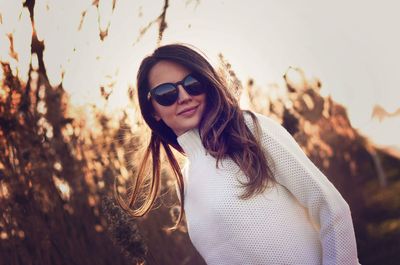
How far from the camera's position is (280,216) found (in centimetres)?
174

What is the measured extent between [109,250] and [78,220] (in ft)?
0.77

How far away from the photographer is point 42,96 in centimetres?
279

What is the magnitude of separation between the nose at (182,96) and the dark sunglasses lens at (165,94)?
0.02 meters

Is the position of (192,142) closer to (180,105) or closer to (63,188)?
(180,105)

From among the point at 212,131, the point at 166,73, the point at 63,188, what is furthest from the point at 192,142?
the point at 63,188

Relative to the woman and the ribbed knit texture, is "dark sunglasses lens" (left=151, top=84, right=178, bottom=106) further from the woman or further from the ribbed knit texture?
the ribbed knit texture

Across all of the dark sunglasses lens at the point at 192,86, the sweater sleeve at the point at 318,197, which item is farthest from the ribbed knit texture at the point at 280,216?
the dark sunglasses lens at the point at 192,86

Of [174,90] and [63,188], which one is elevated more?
[174,90]

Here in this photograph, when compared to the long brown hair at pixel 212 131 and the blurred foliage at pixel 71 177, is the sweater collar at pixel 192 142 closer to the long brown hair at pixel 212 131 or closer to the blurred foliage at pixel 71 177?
the long brown hair at pixel 212 131

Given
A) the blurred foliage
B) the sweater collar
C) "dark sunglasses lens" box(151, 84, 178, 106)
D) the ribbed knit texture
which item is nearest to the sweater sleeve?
the ribbed knit texture

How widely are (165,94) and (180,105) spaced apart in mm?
72

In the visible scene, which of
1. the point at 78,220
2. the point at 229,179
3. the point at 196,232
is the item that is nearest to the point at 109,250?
the point at 78,220

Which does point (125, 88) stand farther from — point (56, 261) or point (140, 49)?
point (56, 261)

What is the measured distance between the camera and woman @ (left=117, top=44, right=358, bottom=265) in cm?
172
